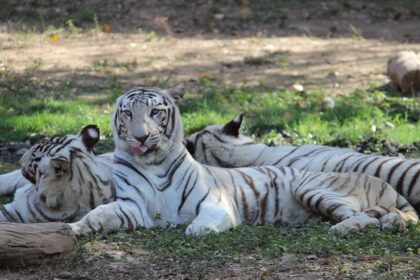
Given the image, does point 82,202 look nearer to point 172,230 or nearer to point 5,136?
point 172,230

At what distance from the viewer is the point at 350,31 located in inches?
568

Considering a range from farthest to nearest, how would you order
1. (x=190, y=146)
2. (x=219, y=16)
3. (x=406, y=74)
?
1. (x=219, y=16)
2. (x=406, y=74)
3. (x=190, y=146)

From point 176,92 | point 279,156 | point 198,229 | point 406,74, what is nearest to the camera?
point 198,229

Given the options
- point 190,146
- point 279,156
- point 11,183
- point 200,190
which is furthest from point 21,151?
point 200,190

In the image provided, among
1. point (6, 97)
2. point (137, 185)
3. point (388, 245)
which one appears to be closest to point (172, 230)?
point (137, 185)

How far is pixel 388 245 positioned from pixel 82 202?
75.0 inches

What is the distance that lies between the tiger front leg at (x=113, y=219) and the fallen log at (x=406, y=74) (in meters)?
5.64

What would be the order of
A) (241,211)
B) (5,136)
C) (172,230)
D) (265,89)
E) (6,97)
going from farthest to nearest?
(265,89) < (6,97) < (5,136) < (241,211) < (172,230)

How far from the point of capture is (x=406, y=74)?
36.1 feet

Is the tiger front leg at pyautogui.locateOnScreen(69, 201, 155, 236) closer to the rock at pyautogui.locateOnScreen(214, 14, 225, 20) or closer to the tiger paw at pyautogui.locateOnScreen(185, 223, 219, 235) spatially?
the tiger paw at pyautogui.locateOnScreen(185, 223, 219, 235)

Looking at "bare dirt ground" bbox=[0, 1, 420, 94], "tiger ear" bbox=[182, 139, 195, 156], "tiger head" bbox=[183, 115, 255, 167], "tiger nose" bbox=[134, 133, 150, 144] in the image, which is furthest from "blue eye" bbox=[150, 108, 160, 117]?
"bare dirt ground" bbox=[0, 1, 420, 94]

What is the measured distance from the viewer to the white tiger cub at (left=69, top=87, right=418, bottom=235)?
6086 mm

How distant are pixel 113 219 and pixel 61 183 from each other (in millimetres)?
427

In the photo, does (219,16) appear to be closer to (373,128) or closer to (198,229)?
(373,128)
